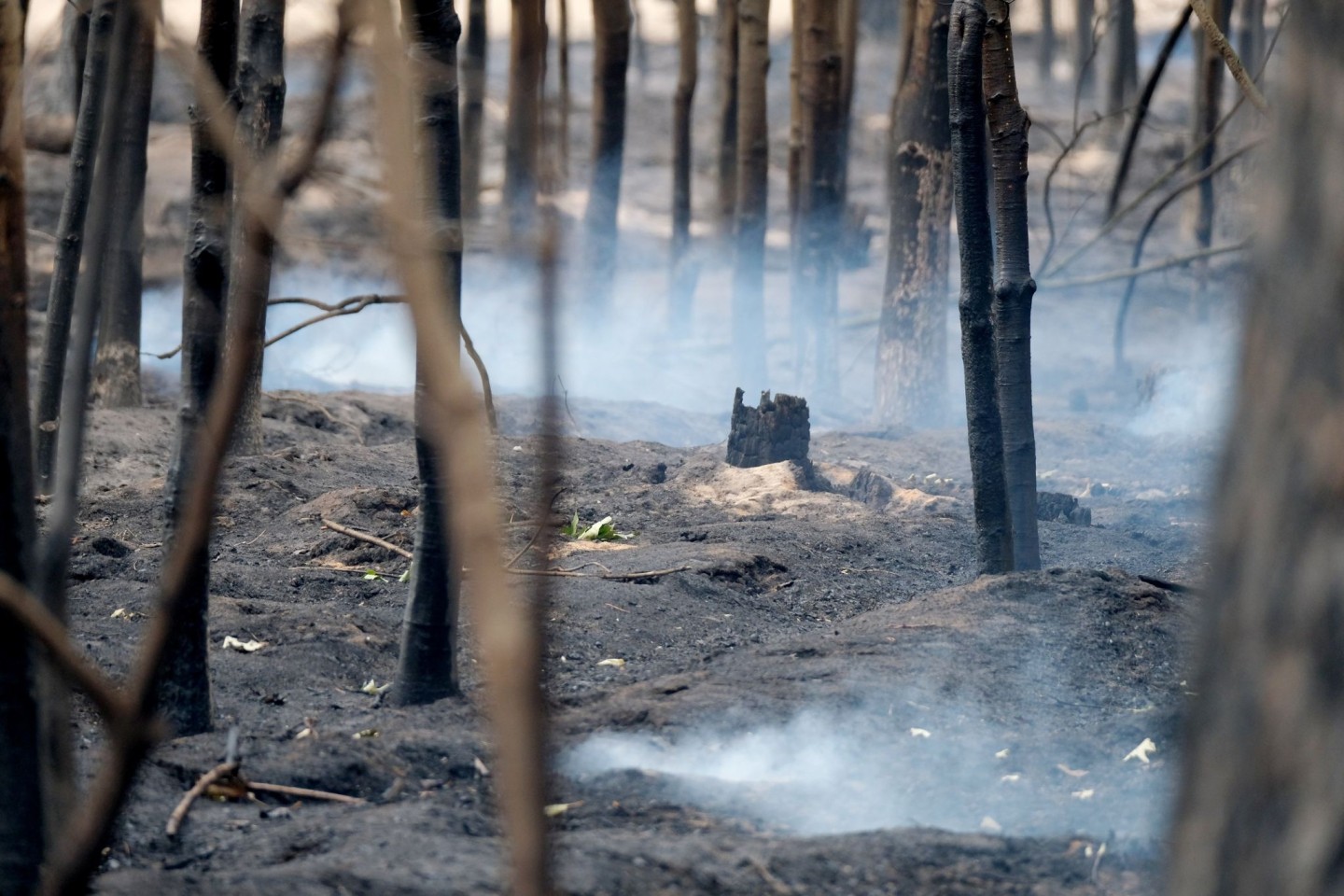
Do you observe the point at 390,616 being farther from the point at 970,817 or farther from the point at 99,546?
the point at 970,817

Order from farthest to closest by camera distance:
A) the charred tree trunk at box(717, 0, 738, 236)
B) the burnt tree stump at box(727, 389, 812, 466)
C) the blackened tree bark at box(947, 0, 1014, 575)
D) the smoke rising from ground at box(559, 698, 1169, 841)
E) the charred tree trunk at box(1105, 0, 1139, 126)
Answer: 1. the charred tree trunk at box(1105, 0, 1139, 126)
2. the charred tree trunk at box(717, 0, 738, 236)
3. the burnt tree stump at box(727, 389, 812, 466)
4. the blackened tree bark at box(947, 0, 1014, 575)
5. the smoke rising from ground at box(559, 698, 1169, 841)

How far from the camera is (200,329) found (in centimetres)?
344

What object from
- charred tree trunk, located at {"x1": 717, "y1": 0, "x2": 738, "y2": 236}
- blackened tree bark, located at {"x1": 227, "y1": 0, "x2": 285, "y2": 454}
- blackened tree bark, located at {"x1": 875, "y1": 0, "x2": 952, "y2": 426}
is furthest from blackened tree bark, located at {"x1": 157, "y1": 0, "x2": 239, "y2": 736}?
charred tree trunk, located at {"x1": 717, "y1": 0, "x2": 738, "y2": 236}

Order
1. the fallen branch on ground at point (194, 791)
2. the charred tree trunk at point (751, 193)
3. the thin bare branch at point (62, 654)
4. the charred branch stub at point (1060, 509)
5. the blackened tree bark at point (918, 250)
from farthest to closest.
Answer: the charred tree trunk at point (751, 193) < the blackened tree bark at point (918, 250) < the charred branch stub at point (1060, 509) < the fallen branch on ground at point (194, 791) < the thin bare branch at point (62, 654)

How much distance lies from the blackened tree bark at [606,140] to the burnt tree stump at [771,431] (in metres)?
6.74

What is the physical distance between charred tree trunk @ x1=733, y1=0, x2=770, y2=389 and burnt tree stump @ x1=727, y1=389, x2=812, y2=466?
606 centimetres

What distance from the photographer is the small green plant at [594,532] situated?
21.5ft

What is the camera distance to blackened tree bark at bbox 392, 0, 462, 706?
3545mm

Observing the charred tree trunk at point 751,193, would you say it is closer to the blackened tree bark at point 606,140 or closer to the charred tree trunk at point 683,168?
the charred tree trunk at point 683,168

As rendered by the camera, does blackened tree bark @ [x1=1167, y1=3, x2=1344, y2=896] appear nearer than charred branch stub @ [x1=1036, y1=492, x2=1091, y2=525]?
Yes

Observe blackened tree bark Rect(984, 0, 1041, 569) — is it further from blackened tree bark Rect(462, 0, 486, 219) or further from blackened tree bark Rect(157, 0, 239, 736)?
blackened tree bark Rect(462, 0, 486, 219)

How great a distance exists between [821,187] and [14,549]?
38.7ft

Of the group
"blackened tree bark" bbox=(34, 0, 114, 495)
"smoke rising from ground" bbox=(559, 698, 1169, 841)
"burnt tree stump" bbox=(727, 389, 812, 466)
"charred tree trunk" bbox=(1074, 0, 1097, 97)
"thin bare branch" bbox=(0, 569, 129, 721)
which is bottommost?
"smoke rising from ground" bbox=(559, 698, 1169, 841)

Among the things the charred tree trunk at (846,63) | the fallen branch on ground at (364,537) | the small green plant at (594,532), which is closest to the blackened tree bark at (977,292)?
the small green plant at (594,532)
